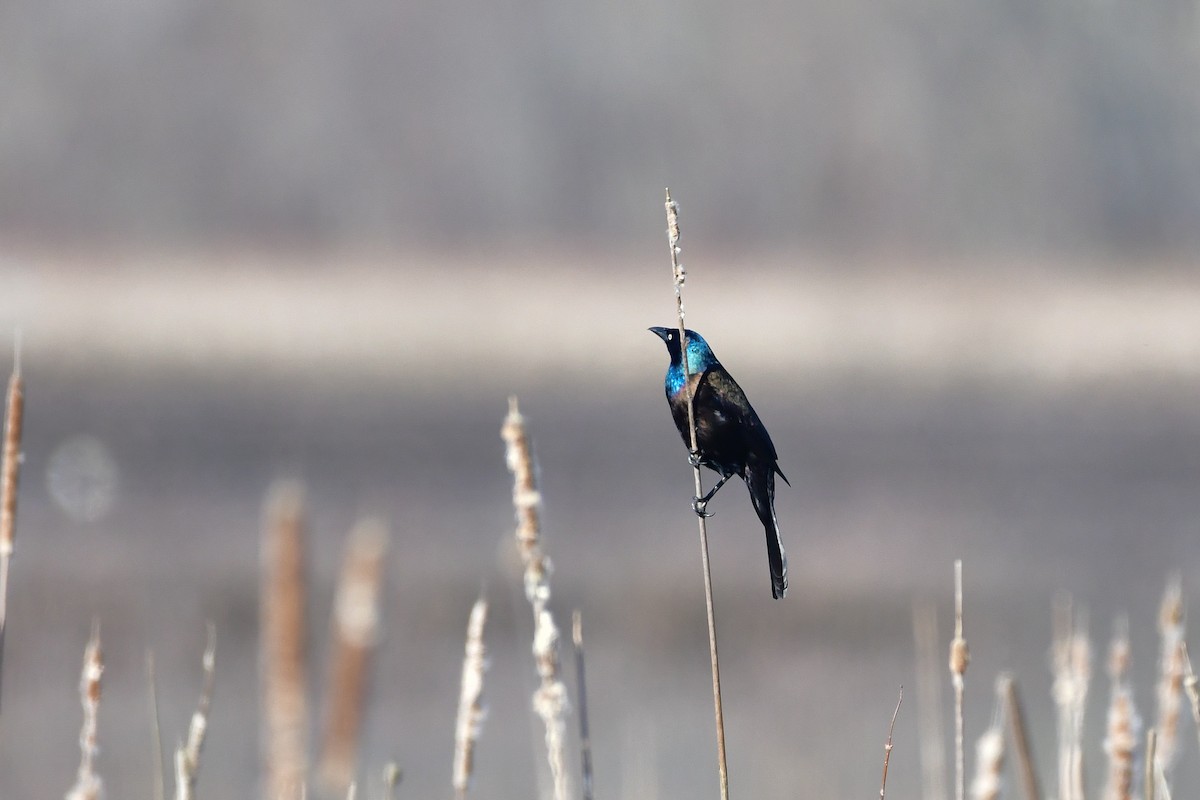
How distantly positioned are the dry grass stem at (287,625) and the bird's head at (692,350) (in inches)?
32.8

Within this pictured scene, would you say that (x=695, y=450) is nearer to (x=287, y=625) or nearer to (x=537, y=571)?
(x=537, y=571)

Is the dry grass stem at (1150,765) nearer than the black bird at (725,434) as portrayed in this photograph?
No

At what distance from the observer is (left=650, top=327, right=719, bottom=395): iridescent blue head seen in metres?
1.57

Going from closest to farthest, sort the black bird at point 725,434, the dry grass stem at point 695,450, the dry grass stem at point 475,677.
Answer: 1. the dry grass stem at point 695,450
2. the dry grass stem at point 475,677
3. the black bird at point 725,434

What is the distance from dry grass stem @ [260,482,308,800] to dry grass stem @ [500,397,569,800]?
36 cm

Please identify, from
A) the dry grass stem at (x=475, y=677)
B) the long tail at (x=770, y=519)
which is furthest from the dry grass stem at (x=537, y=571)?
the long tail at (x=770, y=519)

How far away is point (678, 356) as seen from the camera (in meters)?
1.60

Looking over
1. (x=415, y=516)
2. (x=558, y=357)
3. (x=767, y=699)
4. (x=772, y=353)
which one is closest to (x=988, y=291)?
(x=772, y=353)

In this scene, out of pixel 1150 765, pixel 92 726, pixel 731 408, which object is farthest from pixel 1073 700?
pixel 92 726

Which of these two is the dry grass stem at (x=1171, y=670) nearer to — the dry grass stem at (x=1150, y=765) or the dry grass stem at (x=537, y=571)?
the dry grass stem at (x=1150, y=765)

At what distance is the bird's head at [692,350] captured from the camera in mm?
1618

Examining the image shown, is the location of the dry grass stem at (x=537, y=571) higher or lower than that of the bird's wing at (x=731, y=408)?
lower

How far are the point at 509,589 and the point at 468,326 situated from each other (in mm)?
8422

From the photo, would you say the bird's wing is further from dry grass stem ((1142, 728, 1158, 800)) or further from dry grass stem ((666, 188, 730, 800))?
dry grass stem ((1142, 728, 1158, 800))
